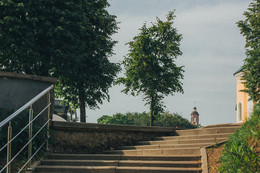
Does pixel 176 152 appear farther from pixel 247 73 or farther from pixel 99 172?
pixel 247 73

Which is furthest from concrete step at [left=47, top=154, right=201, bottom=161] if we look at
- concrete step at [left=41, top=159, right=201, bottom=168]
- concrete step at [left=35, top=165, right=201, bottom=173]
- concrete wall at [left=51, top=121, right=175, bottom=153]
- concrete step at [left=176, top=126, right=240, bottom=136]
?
concrete step at [left=176, top=126, right=240, bottom=136]

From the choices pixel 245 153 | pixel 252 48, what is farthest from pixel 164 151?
pixel 252 48

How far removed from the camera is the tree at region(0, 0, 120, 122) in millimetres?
17734

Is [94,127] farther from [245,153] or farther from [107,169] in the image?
[245,153]

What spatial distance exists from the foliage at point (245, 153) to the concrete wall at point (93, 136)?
4.14m

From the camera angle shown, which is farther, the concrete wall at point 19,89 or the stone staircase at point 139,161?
the concrete wall at point 19,89

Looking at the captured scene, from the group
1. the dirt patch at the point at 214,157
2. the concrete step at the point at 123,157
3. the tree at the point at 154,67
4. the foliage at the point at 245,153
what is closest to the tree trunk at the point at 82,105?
the tree at the point at 154,67

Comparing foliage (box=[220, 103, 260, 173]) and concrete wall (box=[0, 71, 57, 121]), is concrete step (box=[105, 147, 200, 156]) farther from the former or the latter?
concrete wall (box=[0, 71, 57, 121])

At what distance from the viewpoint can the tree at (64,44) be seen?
17734 millimetres

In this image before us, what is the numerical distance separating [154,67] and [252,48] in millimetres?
7006

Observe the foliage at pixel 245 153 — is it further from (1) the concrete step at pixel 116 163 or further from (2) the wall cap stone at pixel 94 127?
(2) the wall cap stone at pixel 94 127

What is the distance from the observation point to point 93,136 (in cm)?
1008

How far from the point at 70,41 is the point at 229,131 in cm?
1156

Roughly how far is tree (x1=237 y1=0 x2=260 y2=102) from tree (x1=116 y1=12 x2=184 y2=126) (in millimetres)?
4555
